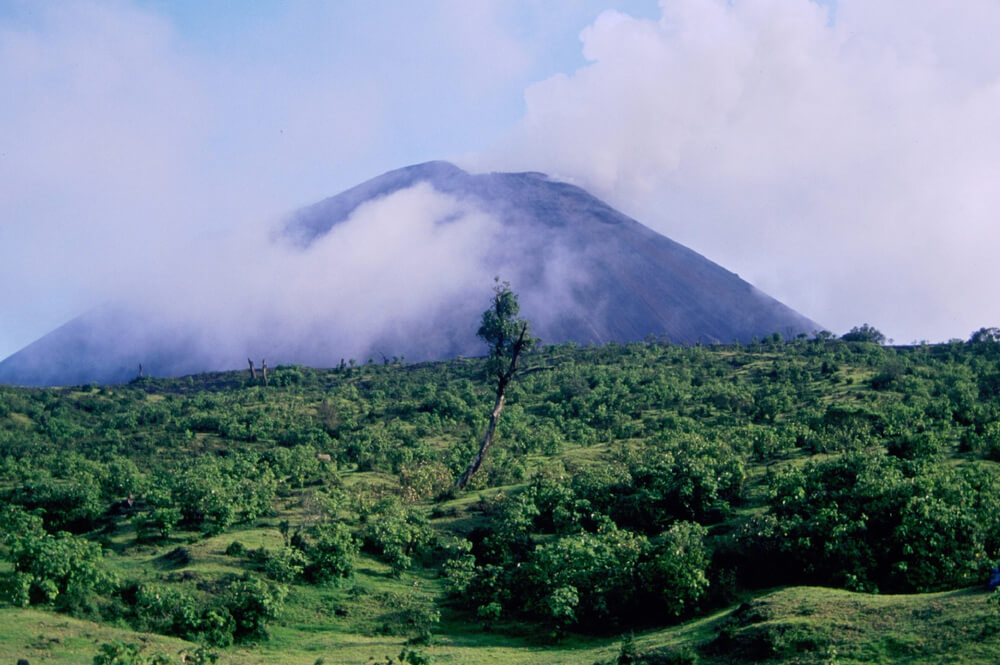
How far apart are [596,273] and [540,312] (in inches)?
667

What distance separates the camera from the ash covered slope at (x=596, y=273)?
418 feet

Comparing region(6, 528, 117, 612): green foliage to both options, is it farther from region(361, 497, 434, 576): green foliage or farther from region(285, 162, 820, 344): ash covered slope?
region(285, 162, 820, 344): ash covered slope

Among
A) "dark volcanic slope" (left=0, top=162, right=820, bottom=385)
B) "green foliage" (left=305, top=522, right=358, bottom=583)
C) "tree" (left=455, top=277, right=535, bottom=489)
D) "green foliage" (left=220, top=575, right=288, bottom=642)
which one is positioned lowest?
"green foliage" (left=220, top=575, right=288, bottom=642)

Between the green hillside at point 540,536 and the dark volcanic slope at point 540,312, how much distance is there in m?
80.2

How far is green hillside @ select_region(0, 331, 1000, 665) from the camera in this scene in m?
18.0

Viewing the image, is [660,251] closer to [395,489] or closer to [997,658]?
[395,489]

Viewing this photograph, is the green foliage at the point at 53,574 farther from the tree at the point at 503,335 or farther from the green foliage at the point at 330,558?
the tree at the point at 503,335

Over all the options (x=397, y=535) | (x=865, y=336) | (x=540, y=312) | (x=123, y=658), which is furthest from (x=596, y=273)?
(x=123, y=658)

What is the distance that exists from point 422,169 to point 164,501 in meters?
165

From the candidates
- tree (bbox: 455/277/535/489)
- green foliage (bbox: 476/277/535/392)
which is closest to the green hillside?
tree (bbox: 455/277/535/489)

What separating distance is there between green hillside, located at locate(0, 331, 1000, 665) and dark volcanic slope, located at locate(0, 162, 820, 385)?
263ft

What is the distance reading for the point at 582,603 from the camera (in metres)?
21.0

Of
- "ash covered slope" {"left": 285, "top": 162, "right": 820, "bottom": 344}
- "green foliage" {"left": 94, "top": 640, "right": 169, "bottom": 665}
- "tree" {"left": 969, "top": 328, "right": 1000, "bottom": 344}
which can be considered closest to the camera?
"green foliage" {"left": 94, "top": 640, "right": 169, "bottom": 665}

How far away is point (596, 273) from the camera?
14038cm
